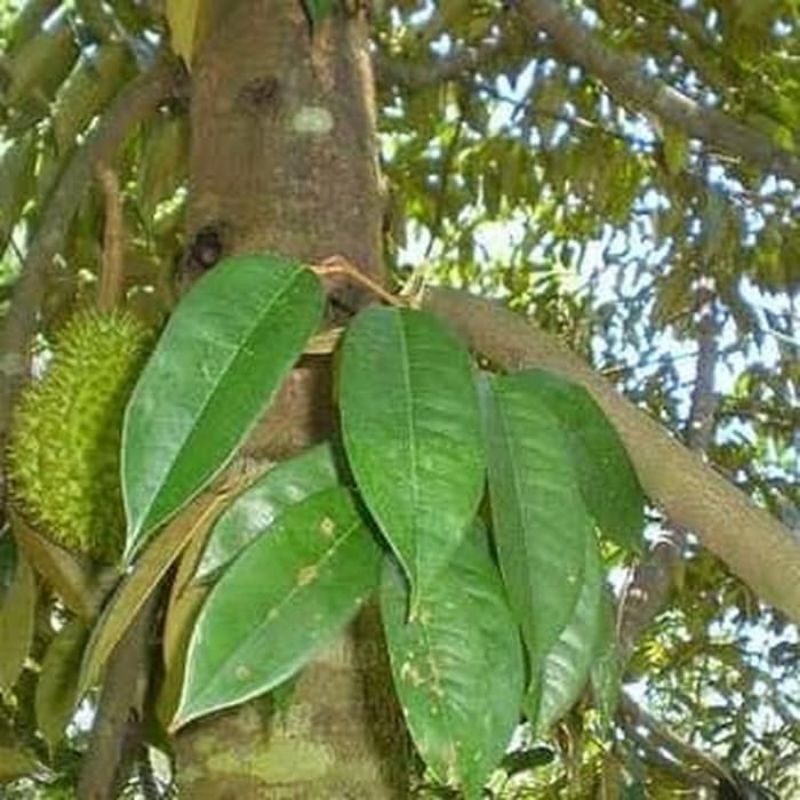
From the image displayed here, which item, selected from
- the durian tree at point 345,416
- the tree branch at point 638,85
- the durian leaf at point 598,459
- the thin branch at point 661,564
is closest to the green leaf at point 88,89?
the durian tree at point 345,416

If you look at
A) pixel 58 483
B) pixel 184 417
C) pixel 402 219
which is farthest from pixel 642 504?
pixel 402 219

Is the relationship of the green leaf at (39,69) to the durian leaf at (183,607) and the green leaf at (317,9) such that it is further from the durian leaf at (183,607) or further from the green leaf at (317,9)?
the durian leaf at (183,607)

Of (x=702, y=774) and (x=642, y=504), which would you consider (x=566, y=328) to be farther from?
(x=642, y=504)

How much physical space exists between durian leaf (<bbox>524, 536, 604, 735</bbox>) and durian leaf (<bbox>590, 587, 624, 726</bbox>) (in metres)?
0.02

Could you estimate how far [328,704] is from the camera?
2.68 feet

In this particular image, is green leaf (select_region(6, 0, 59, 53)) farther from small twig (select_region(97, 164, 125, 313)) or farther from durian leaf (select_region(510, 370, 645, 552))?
durian leaf (select_region(510, 370, 645, 552))

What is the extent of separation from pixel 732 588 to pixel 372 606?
65.7 inches

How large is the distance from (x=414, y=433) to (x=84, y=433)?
0.52m

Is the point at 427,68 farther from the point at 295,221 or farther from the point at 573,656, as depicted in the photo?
the point at 573,656

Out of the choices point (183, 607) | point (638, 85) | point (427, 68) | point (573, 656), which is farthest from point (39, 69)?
point (573, 656)

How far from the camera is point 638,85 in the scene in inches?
55.1

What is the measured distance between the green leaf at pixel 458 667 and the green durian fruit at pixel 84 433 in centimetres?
47

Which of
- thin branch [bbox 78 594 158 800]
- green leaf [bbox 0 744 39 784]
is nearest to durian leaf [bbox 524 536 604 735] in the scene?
thin branch [bbox 78 594 158 800]

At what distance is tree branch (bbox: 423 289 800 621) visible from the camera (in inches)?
27.9
